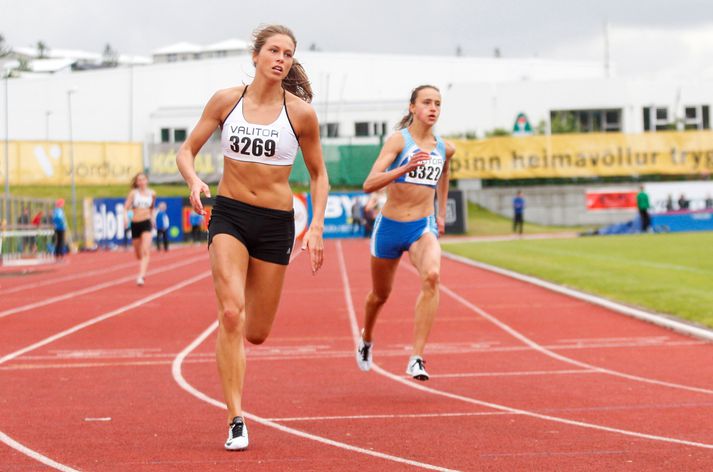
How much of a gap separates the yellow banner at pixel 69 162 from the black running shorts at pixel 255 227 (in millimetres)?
46133

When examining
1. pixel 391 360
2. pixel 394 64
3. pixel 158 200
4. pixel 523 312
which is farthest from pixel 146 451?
pixel 394 64

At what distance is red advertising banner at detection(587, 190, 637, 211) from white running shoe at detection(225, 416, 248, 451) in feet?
153

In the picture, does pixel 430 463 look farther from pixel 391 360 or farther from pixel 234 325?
pixel 391 360

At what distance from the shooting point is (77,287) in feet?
73.5

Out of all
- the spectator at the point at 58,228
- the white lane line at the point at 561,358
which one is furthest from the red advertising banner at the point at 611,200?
the white lane line at the point at 561,358

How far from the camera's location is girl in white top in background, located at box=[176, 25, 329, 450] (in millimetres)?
6633

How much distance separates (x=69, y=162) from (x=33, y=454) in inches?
1870

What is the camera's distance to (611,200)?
52375 millimetres

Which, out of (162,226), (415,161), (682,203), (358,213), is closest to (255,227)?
(415,161)

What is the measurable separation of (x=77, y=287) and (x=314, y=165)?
52.8 feet

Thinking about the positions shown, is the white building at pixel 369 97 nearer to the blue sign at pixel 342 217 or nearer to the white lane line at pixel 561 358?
the blue sign at pixel 342 217

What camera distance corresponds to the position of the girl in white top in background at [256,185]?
21.8ft

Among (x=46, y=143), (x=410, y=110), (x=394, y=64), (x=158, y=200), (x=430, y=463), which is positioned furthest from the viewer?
(x=394, y=64)

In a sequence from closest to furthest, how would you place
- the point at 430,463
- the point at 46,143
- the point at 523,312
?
the point at 430,463, the point at 523,312, the point at 46,143
